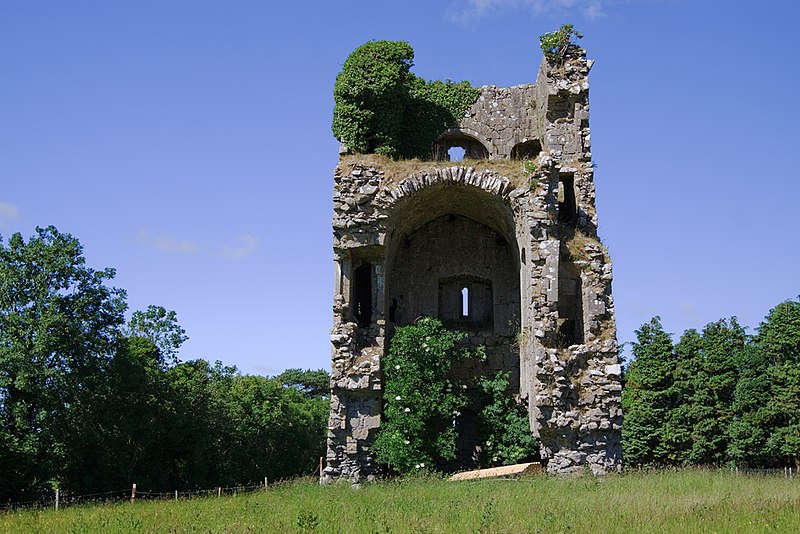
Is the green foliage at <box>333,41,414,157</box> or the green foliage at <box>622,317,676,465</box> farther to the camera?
the green foliage at <box>622,317,676,465</box>

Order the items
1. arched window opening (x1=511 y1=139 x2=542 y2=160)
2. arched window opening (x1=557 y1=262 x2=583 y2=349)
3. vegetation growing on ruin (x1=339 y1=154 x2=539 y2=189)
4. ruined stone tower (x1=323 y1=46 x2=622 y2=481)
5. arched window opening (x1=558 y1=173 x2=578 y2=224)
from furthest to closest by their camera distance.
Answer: arched window opening (x1=511 y1=139 x2=542 y2=160)
arched window opening (x1=558 y1=173 x2=578 y2=224)
vegetation growing on ruin (x1=339 y1=154 x2=539 y2=189)
arched window opening (x1=557 y1=262 x2=583 y2=349)
ruined stone tower (x1=323 y1=46 x2=622 y2=481)

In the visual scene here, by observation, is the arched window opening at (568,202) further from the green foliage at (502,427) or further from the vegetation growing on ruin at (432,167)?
the green foliage at (502,427)

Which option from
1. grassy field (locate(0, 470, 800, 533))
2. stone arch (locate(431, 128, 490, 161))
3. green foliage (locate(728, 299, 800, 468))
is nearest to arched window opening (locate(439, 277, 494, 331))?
stone arch (locate(431, 128, 490, 161))

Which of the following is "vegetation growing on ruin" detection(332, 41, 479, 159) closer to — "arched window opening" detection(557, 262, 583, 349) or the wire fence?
"arched window opening" detection(557, 262, 583, 349)

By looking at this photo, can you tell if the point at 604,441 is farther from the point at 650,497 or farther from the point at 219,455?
the point at 219,455

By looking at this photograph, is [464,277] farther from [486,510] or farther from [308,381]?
[308,381]

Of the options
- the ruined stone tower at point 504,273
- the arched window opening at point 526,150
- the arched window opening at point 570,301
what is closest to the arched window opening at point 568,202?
the ruined stone tower at point 504,273

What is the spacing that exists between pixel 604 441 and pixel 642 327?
18.5 m

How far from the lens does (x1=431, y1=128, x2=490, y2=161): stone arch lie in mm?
28188

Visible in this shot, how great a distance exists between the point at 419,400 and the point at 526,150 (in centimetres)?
982

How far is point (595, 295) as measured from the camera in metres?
22.8

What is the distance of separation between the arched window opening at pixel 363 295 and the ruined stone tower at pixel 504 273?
4cm

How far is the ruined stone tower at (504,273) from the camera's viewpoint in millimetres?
21922

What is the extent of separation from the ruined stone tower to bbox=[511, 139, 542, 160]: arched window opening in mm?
76
